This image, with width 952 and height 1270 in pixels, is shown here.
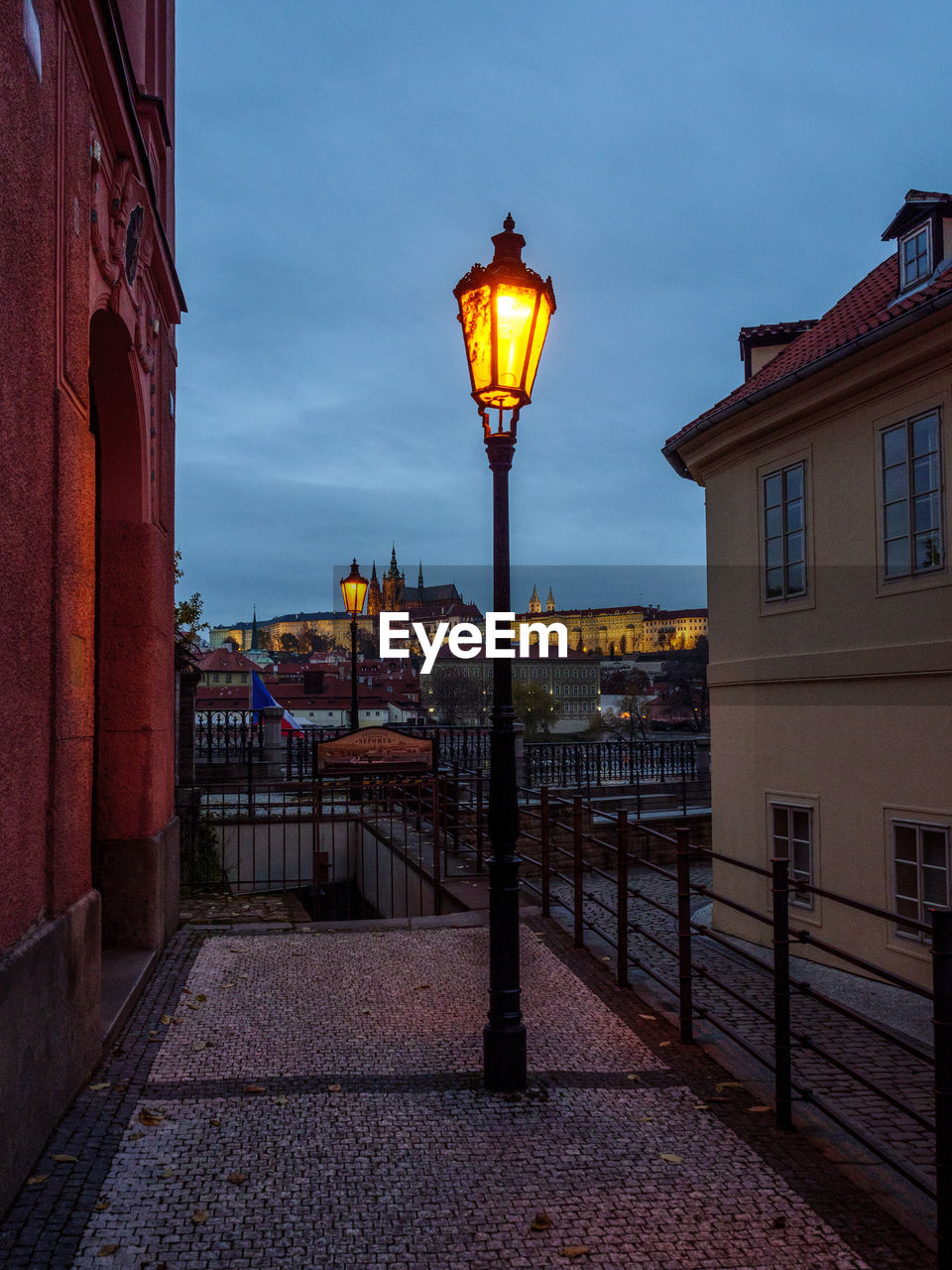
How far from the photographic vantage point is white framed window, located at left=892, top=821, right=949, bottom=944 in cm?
902

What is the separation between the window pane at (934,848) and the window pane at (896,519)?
10.0ft

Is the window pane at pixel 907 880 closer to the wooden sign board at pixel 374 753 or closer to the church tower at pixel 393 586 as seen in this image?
the wooden sign board at pixel 374 753

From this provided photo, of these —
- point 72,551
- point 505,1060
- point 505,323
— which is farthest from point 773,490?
point 72,551

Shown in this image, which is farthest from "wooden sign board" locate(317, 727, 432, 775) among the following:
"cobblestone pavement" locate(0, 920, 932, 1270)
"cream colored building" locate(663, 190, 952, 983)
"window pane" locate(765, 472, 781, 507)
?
"window pane" locate(765, 472, 781, 507)

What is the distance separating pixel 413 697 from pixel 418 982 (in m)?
89.0

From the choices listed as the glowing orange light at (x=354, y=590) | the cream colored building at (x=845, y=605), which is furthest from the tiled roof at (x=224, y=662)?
the cream colored building at (x=845, y=605)

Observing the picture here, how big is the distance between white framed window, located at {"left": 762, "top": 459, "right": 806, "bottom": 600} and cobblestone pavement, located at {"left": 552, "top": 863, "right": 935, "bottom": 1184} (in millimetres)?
4400

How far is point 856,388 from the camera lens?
33.4 feet

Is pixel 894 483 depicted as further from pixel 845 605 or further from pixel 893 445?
pixel 845 605

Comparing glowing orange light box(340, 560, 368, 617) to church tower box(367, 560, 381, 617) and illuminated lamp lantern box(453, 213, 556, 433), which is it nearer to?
illuminated lamp lantern box(453, 213, 556, 433)

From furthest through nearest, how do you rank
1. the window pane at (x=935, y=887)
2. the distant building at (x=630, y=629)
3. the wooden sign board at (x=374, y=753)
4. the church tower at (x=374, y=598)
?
the distant building at (x=630, y=629) → the church tower at (x=374, y=598) → the wooden sign board at (x=374, y=753) → the window pane at (x=935, y=887)

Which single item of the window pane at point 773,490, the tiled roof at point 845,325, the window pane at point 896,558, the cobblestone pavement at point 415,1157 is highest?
the tiled roof at point 845,325

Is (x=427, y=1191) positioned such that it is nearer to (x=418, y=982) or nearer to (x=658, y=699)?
(x=418, y=982)

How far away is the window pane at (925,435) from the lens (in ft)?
30.6
